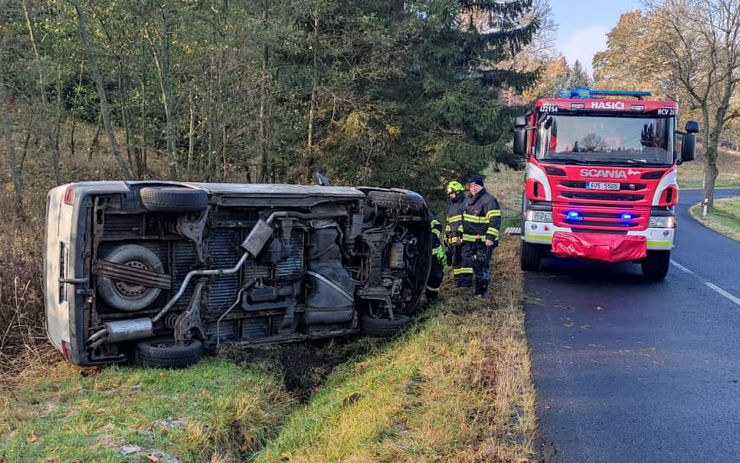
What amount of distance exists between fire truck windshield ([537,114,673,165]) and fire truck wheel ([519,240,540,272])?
57.5 inches

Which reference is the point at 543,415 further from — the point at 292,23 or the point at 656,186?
the point at 292,23

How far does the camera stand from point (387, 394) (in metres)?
4.32

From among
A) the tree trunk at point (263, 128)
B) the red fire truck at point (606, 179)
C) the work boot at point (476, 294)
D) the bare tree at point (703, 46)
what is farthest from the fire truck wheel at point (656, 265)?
the bare tree at point (703, 46)

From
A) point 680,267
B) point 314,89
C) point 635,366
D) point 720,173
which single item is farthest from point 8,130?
point 720,173

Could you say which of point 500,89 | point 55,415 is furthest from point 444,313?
point 500,89

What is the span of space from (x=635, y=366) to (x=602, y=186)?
3900mm

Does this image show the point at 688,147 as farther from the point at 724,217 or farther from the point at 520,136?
the point at 724,217

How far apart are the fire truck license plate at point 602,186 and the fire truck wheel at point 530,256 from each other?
1.32 m

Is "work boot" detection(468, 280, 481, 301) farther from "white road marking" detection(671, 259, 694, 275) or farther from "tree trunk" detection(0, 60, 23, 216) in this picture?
"tree trunk" detection(0, 60, 23, 216)

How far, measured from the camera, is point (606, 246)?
827 centimetres

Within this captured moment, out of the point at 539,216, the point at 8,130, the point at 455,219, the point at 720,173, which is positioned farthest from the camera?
the point at 720,173

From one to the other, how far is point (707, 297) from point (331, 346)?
5502mm

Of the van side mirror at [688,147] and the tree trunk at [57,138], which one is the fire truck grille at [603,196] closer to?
the van side mirror at [688,147]

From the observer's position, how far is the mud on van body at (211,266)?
15.2 feet
